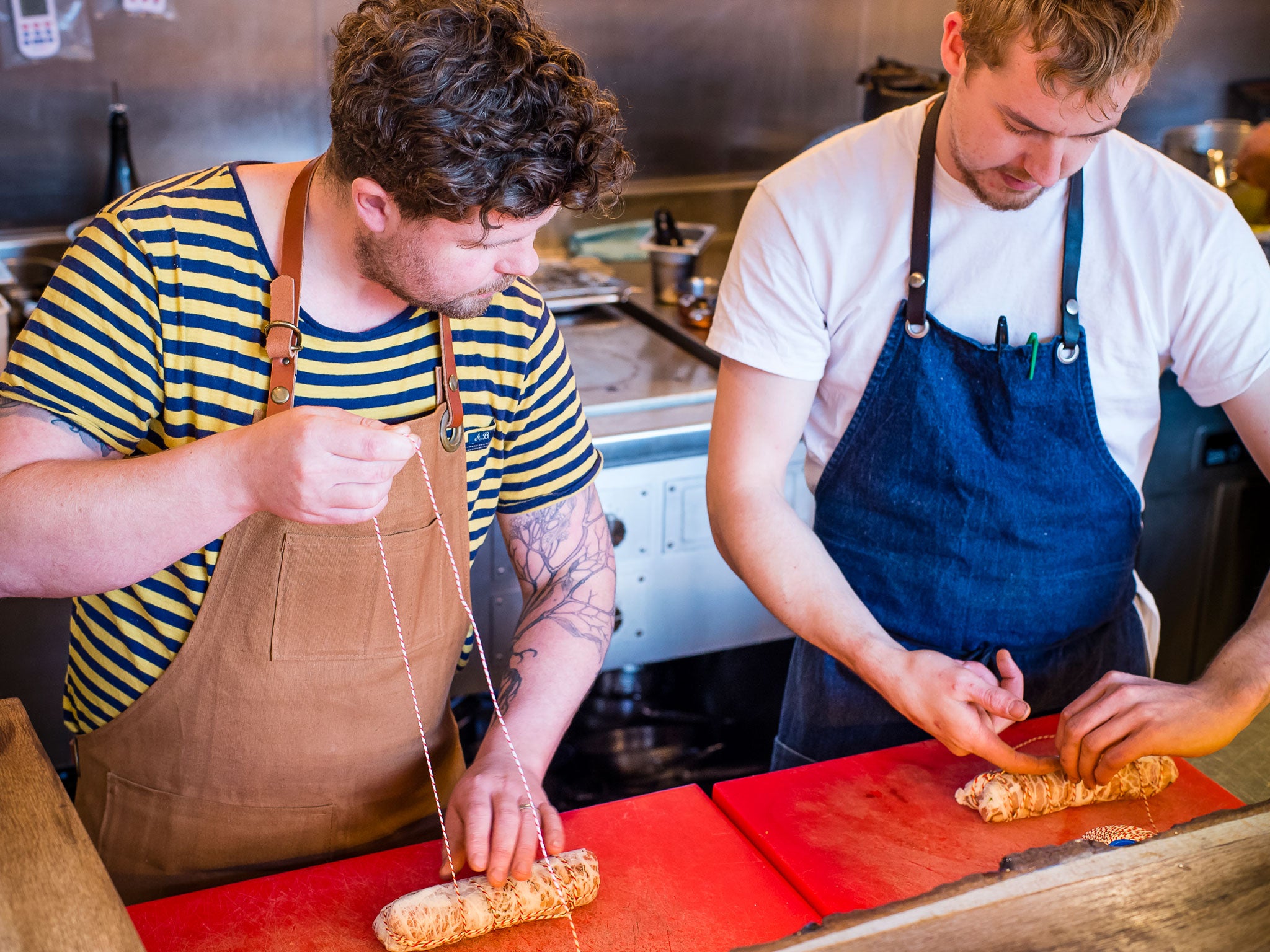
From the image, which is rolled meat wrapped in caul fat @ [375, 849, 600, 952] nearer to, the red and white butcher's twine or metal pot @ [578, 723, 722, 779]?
the red and white butcher's twine

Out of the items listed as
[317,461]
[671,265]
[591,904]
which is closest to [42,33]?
[671,265]

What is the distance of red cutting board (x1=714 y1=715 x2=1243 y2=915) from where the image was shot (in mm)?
1325

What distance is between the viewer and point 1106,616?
169 centimetres

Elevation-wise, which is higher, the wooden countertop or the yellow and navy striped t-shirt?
the yellow and navy striped t-shirt

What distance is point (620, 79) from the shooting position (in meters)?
3.05

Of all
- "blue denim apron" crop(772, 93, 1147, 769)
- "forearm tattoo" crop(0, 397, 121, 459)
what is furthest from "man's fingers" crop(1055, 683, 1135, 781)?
"forearm tattoo" crop(0, 397, 121, 459)

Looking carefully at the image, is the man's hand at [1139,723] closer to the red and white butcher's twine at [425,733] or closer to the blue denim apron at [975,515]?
the blue denim apron at [975,515]

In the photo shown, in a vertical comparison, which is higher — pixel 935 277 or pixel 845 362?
pixel 935 277

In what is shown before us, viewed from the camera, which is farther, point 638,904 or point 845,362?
point 845,362

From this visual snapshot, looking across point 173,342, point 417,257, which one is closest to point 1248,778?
point 417,257

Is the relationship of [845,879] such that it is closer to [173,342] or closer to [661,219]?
[173,342]

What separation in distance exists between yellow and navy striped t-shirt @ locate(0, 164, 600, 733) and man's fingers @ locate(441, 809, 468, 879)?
0.34 meters

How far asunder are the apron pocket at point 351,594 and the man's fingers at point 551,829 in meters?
0.24

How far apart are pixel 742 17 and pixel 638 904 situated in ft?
8.29
